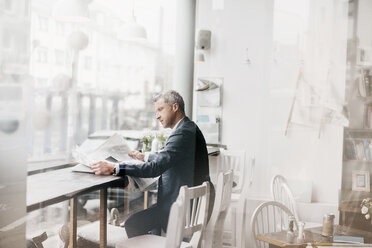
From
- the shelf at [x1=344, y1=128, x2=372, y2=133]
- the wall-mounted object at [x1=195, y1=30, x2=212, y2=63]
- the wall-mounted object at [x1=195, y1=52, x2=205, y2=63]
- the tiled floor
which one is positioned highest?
the wall-mounted object at [x1=195, y1=30, x2=212, y2=63]

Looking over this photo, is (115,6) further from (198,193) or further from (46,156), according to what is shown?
(198,193)

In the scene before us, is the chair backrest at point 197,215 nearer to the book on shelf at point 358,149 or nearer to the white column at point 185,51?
the white column at point 185,51

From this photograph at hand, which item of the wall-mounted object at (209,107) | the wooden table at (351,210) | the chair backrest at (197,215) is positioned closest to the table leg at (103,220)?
the chair backrest at (197,215)

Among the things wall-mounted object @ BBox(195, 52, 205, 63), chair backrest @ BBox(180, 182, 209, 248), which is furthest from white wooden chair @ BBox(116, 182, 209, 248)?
wall-mounted object @ BBox(195, 52, 205, 63)

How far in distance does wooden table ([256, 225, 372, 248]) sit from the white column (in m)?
0.83

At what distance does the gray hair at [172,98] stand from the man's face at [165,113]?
14mm

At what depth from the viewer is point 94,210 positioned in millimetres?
1782

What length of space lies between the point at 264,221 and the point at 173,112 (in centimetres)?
98

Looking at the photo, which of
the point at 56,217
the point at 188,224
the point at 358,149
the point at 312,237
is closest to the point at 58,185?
the point at 56,217

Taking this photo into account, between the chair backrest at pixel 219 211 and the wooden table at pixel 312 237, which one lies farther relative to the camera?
the wooden table at pixel 312 237

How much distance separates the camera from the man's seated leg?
1.89 meters

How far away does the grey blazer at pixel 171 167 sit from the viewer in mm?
1842

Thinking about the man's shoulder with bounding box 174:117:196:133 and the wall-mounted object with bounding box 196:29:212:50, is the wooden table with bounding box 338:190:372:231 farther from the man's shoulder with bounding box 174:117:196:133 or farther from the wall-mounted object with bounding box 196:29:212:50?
the wall-mounted object with bounding box 196:29:212:50

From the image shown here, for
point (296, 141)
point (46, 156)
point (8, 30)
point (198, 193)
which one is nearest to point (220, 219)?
point (198, 193)
